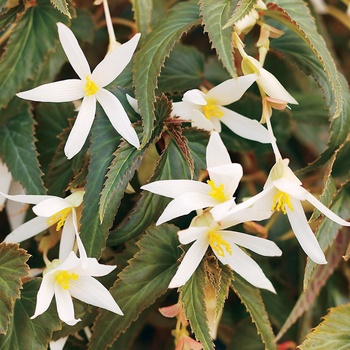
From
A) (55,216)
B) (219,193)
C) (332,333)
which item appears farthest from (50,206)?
(332,333)

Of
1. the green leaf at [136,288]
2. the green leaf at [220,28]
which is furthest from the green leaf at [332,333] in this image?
the green leaf at [220,28]

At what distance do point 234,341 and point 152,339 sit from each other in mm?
214

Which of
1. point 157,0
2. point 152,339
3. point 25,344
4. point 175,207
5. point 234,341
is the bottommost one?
point 152,339

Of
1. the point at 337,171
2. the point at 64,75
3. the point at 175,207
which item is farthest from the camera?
the point at 64,75

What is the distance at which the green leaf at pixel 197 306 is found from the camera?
0.47 meters

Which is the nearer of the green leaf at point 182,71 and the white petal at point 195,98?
the white petal at point 195,98

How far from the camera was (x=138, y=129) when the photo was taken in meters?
0.50

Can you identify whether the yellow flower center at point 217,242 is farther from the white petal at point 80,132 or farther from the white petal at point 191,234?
the white petal at point 80,132

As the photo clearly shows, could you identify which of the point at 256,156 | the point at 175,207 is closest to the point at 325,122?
the point at 256,156

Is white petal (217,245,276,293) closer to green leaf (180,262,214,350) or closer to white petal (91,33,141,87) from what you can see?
green leaf (180,262,214,350)

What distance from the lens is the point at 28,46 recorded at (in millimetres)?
566

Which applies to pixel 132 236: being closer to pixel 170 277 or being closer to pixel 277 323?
pixel 170 277

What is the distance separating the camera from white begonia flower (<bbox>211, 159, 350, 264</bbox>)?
1.49 feet

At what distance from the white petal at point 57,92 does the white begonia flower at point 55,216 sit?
79 millimetres
